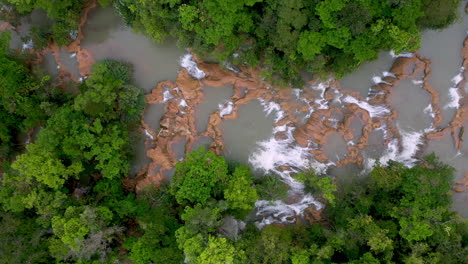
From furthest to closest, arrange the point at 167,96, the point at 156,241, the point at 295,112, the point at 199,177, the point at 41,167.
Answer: the point at 167,96
the point at 295,112
the point at 199,177
the point at 156,241
the point at 41,167

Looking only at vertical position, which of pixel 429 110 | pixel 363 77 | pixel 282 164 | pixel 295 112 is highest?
pixel 363 77

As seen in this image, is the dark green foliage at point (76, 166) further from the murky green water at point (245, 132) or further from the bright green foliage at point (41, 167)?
the murky green water at point (245, 132)

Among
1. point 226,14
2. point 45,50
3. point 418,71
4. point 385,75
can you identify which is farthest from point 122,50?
point 418,71

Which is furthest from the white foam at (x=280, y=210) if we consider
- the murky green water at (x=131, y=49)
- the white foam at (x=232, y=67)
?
the murky green water at (x=131, y=49)

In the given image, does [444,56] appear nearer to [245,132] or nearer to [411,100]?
[411,100]

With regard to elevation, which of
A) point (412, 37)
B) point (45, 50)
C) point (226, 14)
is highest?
point (412, 37)

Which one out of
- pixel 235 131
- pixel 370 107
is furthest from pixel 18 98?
pixel 370 107

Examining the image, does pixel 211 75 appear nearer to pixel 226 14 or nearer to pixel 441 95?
pixel 226 14

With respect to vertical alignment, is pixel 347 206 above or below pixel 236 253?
above
